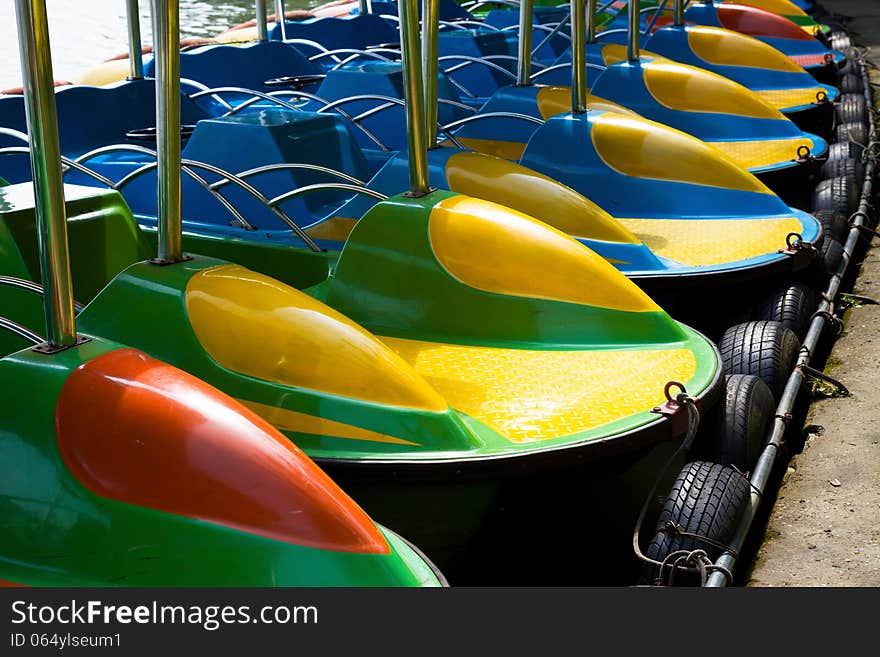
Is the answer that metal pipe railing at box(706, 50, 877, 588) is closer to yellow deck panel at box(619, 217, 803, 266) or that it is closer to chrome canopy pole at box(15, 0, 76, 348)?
yellow deck panel at box(619, 217, 803, 266)

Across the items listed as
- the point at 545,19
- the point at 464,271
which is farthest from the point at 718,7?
the point at 464,271

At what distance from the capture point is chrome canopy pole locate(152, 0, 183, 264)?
5.64 feet

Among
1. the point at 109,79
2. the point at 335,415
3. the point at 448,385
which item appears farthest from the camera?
the point at 109,79

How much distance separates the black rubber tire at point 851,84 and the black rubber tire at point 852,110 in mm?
385

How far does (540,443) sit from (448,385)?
0.27 meters

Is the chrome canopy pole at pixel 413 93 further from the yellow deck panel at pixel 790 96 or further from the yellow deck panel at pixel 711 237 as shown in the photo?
the yellow deck panel at pixel 790 96

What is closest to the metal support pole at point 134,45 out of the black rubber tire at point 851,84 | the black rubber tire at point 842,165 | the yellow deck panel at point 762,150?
the yellow deck panel at point 762,150

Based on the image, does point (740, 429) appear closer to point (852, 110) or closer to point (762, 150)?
point (762, 150)

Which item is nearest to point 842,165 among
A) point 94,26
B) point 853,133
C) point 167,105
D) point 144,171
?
point 853,133

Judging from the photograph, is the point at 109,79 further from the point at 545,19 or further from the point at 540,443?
the point at 540,443

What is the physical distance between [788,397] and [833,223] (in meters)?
1.22

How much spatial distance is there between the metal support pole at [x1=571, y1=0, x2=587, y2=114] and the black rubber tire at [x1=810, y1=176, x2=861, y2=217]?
3.35ft

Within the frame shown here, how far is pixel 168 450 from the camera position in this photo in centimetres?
140

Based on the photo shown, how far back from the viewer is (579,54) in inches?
125
